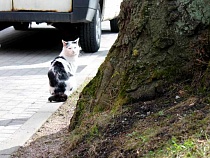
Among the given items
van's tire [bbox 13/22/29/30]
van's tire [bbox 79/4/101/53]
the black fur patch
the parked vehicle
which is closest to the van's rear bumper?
the parked vehicle

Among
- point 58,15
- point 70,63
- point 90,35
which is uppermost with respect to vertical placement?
point 58,15

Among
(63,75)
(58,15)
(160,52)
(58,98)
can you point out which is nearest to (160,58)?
(160,52)

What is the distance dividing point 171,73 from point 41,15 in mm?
6390

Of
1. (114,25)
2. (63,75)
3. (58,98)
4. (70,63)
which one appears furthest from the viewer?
(114,25)

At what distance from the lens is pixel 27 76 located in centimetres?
925

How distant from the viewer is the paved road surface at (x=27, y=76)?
6.02 meters

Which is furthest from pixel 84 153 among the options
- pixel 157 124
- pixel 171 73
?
pixel 171 73

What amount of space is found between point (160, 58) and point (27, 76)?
4966mm

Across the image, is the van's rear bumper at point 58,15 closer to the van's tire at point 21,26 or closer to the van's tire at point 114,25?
the van's tire at point 21,26

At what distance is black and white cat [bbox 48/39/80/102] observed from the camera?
7435 mm

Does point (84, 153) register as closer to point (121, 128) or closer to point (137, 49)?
point (121, 128)

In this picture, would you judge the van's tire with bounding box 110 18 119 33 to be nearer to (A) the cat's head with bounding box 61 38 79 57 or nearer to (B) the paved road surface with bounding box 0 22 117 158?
(B) the paved road surface with bounding box 0 22 117 158

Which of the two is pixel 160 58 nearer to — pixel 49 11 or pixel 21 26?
pixel 49 11

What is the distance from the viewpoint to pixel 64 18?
34.5 feet
